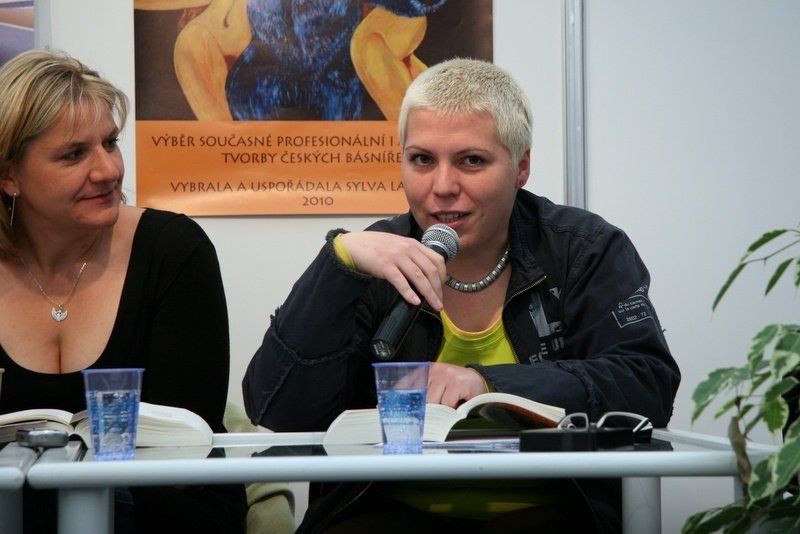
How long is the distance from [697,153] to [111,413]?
210 cm

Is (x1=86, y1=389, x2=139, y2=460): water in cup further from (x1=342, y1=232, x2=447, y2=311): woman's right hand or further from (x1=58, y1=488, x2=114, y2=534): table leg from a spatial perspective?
(x1=342, y1=232, x2=447, y2=311): woman's right hand

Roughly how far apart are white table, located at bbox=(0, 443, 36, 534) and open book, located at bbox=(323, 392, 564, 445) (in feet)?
1.18

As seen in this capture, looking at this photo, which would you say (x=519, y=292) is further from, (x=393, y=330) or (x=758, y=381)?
(x=758, y=381)

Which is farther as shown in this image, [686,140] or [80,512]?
[686,140]

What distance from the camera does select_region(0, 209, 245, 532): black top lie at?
6.20 ft

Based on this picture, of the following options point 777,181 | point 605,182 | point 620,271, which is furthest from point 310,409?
point 777,181

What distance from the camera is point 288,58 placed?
275 cm

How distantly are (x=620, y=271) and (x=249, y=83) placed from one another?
1.32m

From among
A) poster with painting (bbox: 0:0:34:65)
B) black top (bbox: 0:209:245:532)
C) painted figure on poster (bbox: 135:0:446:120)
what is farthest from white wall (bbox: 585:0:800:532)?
poster with painting (bbox: 0:0:34:65)

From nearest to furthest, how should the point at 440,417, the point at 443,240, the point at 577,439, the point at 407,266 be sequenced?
the point at 577,439 → the point at 440,417 → the point at 407,266 → the point at 443,240

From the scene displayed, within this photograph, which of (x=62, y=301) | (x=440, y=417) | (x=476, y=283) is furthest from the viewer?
(x=62, y=301)

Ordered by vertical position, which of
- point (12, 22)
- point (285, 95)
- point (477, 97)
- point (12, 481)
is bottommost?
point (12, 481)

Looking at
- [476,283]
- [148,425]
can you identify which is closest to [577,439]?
[148,425]

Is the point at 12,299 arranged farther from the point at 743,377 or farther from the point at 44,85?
the point at 743,377
